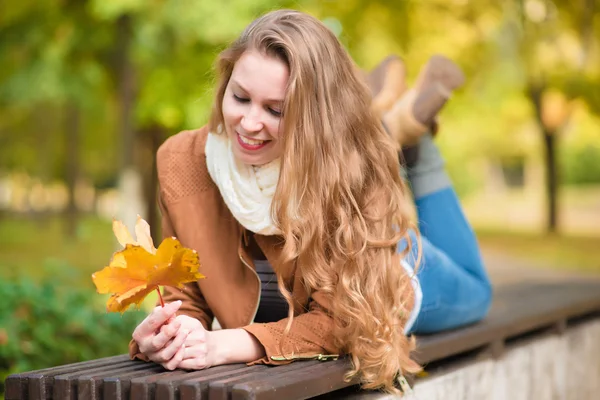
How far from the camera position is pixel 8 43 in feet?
35.1

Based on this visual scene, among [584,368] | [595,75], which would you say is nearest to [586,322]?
[584,368]

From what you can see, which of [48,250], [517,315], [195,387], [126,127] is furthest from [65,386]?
[48,250]

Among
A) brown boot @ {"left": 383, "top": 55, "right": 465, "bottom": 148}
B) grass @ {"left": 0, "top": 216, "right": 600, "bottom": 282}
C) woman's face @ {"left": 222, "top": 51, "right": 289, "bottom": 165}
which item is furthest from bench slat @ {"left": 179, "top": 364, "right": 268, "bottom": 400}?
grass @ {"left": 0, "top": 216, "right": 600, "bottom": 282}

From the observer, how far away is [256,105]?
2.33m

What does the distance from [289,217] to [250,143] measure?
24 cm

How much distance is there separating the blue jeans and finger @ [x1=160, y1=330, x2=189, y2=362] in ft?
3.86

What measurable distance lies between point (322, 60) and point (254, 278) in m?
0.70

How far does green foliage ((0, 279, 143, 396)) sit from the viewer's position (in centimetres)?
425

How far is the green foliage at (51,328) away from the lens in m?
4.25

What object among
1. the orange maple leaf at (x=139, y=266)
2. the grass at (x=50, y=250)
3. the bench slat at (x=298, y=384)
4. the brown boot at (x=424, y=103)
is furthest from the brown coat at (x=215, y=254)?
the grass at (x=50, y=250)

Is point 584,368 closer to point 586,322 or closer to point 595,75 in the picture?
point 586,322

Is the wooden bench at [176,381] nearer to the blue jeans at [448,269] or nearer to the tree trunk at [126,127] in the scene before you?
the blue jeans at [448,269]

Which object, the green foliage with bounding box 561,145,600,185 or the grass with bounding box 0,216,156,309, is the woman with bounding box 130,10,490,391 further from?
the green foliage with bounding box 561,145,600,185

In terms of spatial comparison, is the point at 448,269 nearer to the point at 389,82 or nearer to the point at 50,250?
the point at 389,82
